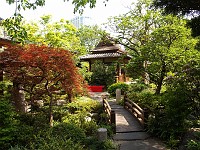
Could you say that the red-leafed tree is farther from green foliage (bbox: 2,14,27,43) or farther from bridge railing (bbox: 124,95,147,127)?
bridge railing (bbox: 124,95,147,127)

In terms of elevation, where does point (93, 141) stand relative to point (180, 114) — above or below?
below

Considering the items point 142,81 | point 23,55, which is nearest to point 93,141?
point 23,55

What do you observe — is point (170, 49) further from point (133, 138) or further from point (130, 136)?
point (133, 138)

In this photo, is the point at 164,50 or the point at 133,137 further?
the point at 164,50

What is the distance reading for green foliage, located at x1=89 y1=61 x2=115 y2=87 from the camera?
23156 mm

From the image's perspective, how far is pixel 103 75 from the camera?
917 inches

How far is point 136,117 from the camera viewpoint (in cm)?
1065

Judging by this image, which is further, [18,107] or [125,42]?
[125,42]

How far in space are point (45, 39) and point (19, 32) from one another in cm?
1247

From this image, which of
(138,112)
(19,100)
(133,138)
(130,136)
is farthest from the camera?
(138,112)

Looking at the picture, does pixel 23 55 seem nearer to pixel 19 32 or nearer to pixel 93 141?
pixel 19 32

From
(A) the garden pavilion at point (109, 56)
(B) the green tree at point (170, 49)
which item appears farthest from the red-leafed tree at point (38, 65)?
(A) the garden pavilion at point (109, 56)

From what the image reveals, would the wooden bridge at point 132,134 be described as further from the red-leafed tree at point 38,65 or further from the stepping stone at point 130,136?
the red-leafed tree at point 38,65

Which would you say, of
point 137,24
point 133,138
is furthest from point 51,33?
point 133,138
